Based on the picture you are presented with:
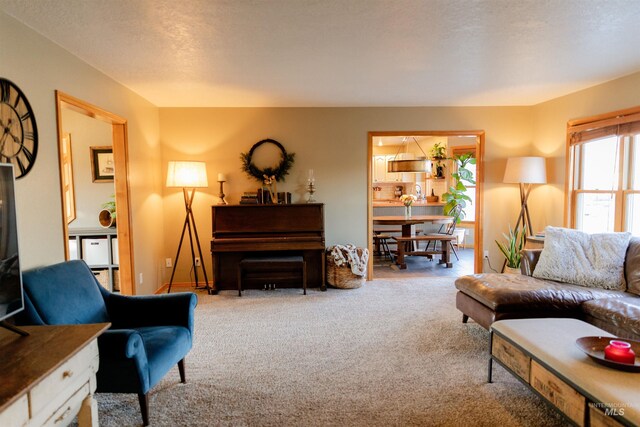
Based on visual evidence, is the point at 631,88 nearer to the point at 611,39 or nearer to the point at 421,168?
the point at 611,39

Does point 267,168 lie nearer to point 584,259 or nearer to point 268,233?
point 268,233

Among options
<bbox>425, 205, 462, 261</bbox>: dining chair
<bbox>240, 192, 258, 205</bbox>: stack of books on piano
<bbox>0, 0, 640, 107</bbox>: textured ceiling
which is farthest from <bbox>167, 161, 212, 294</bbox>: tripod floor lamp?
<bbox>425, 205, 462, 261</bbox>: dining chair

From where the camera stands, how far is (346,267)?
Answer: 457 cm

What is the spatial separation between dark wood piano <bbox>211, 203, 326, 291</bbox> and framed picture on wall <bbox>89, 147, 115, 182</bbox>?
1298 millimetres

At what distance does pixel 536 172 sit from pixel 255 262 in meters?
3.59

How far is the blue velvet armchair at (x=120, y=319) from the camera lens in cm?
187

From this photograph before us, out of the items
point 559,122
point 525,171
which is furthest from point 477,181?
point 559,122

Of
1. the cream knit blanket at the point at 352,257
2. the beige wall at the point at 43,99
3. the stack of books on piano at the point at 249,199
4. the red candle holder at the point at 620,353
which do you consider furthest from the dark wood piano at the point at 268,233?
the red candle holder at the point at 620,353

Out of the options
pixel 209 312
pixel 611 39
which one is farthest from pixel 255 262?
pixel 611 39

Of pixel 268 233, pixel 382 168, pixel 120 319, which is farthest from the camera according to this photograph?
pixel 382 168

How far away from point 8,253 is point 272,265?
3040 millimetres

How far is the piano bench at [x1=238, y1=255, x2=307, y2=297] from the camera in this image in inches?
172

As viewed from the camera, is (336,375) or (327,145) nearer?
(336,375)

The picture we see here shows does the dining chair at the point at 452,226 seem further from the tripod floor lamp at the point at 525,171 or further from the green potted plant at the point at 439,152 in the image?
the tripod floor lamp at the point at 525,171
